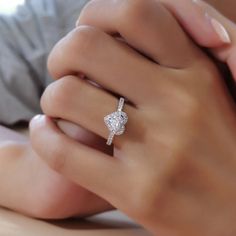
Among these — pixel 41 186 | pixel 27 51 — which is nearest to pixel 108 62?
pixel 41 186

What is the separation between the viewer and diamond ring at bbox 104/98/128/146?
0.44 m

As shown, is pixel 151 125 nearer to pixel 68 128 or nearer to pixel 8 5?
A: pixel 68 128

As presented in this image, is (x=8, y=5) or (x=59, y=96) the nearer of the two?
(x=59, y=96)

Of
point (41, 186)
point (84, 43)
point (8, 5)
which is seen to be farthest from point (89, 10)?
point (8, 5)

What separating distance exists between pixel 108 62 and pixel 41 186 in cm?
13

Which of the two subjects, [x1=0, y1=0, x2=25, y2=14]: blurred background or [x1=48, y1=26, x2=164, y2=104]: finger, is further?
[x1=0, y1=0, x2=25, y2=14]: blurred background

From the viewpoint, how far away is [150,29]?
1.50 ft

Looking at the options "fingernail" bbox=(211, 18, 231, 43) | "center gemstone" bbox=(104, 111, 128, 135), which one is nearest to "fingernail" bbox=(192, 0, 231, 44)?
"fingernail" bbox=(211, 18, 231, 43)

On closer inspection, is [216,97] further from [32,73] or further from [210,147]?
[32,73]

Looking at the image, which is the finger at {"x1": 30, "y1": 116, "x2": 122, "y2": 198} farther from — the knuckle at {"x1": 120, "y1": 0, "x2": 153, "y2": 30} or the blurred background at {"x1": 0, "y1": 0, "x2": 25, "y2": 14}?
the blurred background at {"x1": 0, "y1": 0, "x2": 25, "y2": 14}

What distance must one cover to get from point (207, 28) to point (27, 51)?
1.04ft

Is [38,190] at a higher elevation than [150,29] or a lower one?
lower

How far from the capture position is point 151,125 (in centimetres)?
45

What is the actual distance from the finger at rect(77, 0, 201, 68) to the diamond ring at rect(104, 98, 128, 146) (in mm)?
54
